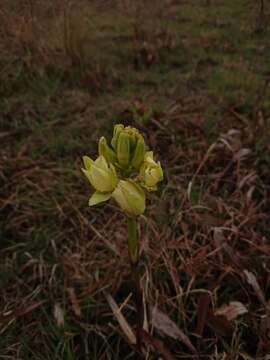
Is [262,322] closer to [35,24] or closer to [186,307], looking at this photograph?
[186,307]

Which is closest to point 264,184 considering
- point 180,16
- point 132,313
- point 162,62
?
point 132,313

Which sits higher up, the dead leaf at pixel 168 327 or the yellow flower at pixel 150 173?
the yellow flower at pixel 150 173

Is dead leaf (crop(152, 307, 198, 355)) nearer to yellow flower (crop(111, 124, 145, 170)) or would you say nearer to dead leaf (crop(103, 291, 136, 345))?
dead leaf (crop(103, 291, 136, 345))

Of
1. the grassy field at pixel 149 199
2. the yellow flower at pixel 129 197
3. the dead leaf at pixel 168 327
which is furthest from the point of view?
the grassy field at pixel 149 199

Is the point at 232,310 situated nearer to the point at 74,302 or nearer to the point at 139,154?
the point at 74,302

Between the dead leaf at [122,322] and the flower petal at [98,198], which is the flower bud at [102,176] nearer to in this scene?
the flower petal at [98,198]

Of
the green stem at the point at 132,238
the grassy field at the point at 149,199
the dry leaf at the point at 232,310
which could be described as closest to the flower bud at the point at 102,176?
the green stem at the point at 132,238

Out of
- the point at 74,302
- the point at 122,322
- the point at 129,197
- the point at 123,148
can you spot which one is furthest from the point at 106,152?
the point at 74,302
